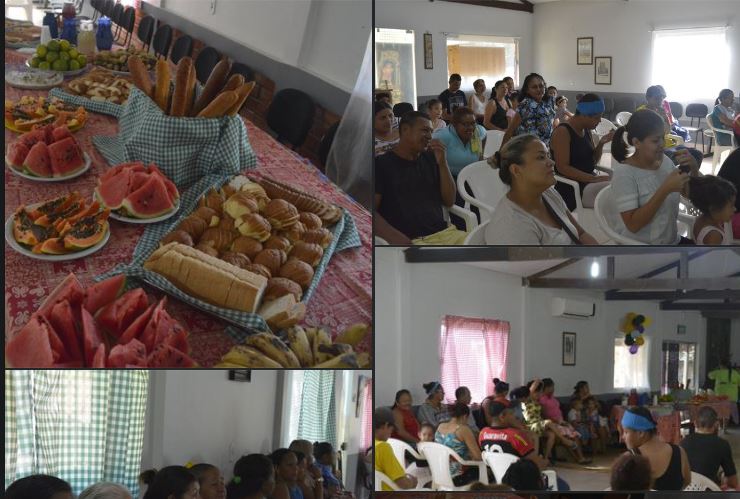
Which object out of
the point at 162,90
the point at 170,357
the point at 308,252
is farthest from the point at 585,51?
the point at 170,357

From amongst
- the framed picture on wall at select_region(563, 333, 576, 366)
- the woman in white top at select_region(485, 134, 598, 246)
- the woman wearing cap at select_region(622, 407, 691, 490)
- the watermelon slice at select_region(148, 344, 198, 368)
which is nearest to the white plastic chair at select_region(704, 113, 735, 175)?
the woman in white top at select_region(485, 134, 598, 246)

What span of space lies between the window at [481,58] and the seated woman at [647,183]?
0.35 m

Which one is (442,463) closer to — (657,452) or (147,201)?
(657,452)

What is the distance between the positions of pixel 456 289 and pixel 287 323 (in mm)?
464

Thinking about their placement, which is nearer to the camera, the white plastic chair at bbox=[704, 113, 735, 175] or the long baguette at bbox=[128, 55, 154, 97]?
the white plastic chair at bbox=[704, 113, 735, 175]

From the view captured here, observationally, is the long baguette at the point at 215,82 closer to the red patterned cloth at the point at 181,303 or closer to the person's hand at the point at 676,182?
the red patterned cloth at the point at 181,303

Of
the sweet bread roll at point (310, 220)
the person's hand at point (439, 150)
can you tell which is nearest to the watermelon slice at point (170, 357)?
the sweet bread roll at point (310, 220)

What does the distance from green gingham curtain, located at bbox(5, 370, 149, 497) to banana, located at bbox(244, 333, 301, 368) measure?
0.32m

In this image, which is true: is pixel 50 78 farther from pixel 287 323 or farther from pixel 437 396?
pixel 437 396

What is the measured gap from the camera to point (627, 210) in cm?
246

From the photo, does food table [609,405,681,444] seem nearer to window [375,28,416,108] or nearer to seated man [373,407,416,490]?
seated man [373,407,416,490]

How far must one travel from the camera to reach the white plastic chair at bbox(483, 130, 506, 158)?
2.46 m

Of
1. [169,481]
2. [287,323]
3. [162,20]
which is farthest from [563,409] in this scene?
[162,20]

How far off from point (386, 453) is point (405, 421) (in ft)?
0.35
